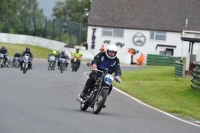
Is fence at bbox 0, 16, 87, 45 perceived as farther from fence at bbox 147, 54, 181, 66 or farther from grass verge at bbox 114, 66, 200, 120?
grass verge at bbox 114, 66, 200, 120

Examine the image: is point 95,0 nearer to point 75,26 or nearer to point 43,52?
point 75,26

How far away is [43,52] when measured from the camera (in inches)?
2753

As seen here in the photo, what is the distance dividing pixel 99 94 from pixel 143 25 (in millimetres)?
57090

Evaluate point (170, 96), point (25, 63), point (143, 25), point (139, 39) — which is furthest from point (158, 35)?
point (170, 96)

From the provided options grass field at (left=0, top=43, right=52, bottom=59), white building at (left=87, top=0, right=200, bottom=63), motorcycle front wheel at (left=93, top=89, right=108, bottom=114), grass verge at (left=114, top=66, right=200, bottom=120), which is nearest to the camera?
motorcycle front wheel at (left=93, top=89, right=108, bottom=114)

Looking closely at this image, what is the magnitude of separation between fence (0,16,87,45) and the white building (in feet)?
7.94

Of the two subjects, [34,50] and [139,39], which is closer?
[34,50]

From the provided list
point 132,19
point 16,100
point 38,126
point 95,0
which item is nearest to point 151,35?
point 132,19

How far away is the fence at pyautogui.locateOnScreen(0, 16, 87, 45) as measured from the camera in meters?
73.8

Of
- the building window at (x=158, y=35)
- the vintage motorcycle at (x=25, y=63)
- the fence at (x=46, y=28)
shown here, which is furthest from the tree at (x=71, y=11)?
the vintage motorcycle at (x=25, y=63)

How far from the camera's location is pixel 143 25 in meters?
71.3

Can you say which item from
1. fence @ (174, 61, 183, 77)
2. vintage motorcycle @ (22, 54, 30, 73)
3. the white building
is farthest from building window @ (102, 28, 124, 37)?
vintage motorcycle @ (22, 54, 30, 73)

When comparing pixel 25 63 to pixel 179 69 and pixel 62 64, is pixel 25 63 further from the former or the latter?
pixel 179 69

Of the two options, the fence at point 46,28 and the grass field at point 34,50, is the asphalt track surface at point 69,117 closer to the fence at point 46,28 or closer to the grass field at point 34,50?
the grass field at point 34,50
